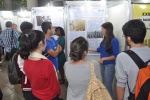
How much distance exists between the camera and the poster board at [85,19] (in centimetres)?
320

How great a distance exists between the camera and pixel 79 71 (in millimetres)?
1593

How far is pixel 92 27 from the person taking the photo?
10.6 ft

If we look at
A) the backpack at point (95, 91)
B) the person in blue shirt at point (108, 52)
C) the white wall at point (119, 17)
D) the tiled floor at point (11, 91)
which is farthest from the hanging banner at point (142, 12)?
the tiled floor at point (11, 91)

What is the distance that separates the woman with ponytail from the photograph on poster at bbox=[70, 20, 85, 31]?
1587mm

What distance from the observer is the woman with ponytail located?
5.20 feet

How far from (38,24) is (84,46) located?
2.86 m

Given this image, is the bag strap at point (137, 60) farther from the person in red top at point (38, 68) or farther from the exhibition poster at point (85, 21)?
the exhibition poster at point (85, 21)

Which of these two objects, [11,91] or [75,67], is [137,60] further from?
[11,91]

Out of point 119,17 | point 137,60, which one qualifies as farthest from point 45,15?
point 137,60

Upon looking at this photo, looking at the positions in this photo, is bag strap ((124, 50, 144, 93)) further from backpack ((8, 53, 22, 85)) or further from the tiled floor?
the tiled floor

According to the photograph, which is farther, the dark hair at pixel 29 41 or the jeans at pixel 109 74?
the jeans at pixel 109 74

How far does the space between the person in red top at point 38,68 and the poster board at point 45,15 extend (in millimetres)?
2580

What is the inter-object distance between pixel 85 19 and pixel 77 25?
186 mm

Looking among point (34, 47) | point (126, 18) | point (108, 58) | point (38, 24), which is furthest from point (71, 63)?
point (38, 24)
